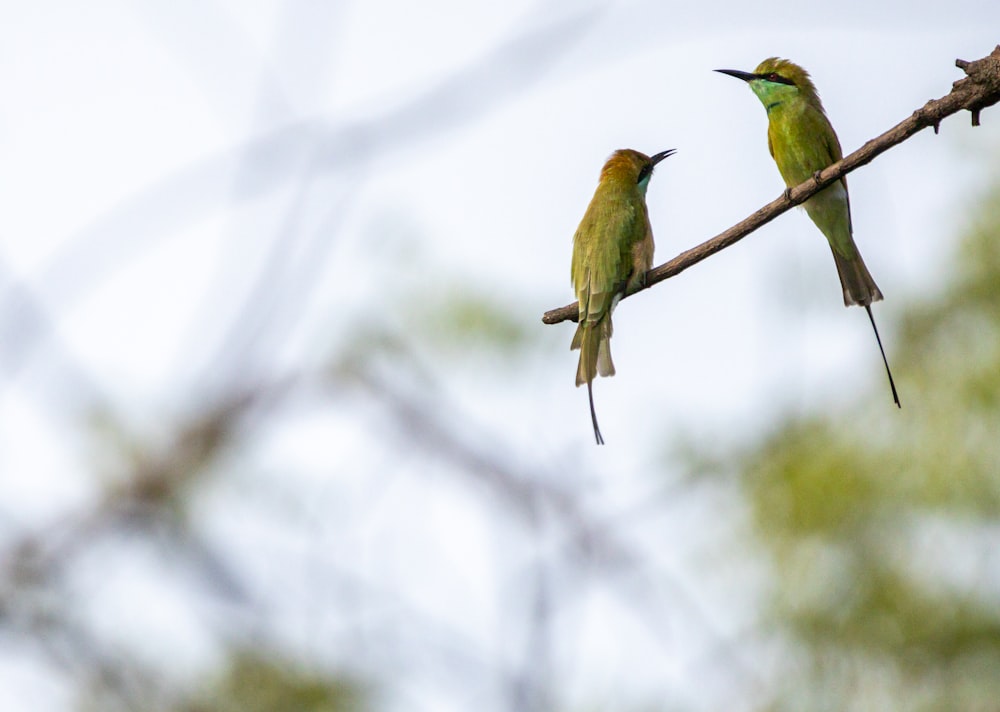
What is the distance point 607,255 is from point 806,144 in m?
0.55

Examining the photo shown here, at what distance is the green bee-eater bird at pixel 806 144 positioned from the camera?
2590 mm

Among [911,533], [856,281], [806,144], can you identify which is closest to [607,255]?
[806,144]

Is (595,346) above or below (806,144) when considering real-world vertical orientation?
below

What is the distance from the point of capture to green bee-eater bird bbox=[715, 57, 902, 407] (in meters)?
2.59

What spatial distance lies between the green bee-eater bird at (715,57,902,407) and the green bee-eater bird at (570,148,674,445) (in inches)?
16.0

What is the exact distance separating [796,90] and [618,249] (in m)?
0.59

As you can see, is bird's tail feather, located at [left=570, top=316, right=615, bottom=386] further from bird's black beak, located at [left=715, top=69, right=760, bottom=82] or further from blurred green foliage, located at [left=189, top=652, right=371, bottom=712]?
blurred green foliage, located at [left=189, top=652, right=371, bottom=712]

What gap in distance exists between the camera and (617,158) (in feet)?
11.2

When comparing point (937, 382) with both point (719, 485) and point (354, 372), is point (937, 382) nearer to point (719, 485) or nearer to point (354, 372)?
point (719, 485)

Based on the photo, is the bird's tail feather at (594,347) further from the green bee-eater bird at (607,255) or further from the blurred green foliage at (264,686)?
the blurred green foliage at (264,686)

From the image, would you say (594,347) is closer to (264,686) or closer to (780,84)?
(780,84)

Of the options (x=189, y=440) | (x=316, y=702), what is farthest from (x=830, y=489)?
(x=189, y=440)

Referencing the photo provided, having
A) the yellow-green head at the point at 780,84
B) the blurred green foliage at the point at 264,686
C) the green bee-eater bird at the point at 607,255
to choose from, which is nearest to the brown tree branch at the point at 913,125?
the green bee-eater bird at the point at 607,255

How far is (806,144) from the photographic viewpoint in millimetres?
2811
